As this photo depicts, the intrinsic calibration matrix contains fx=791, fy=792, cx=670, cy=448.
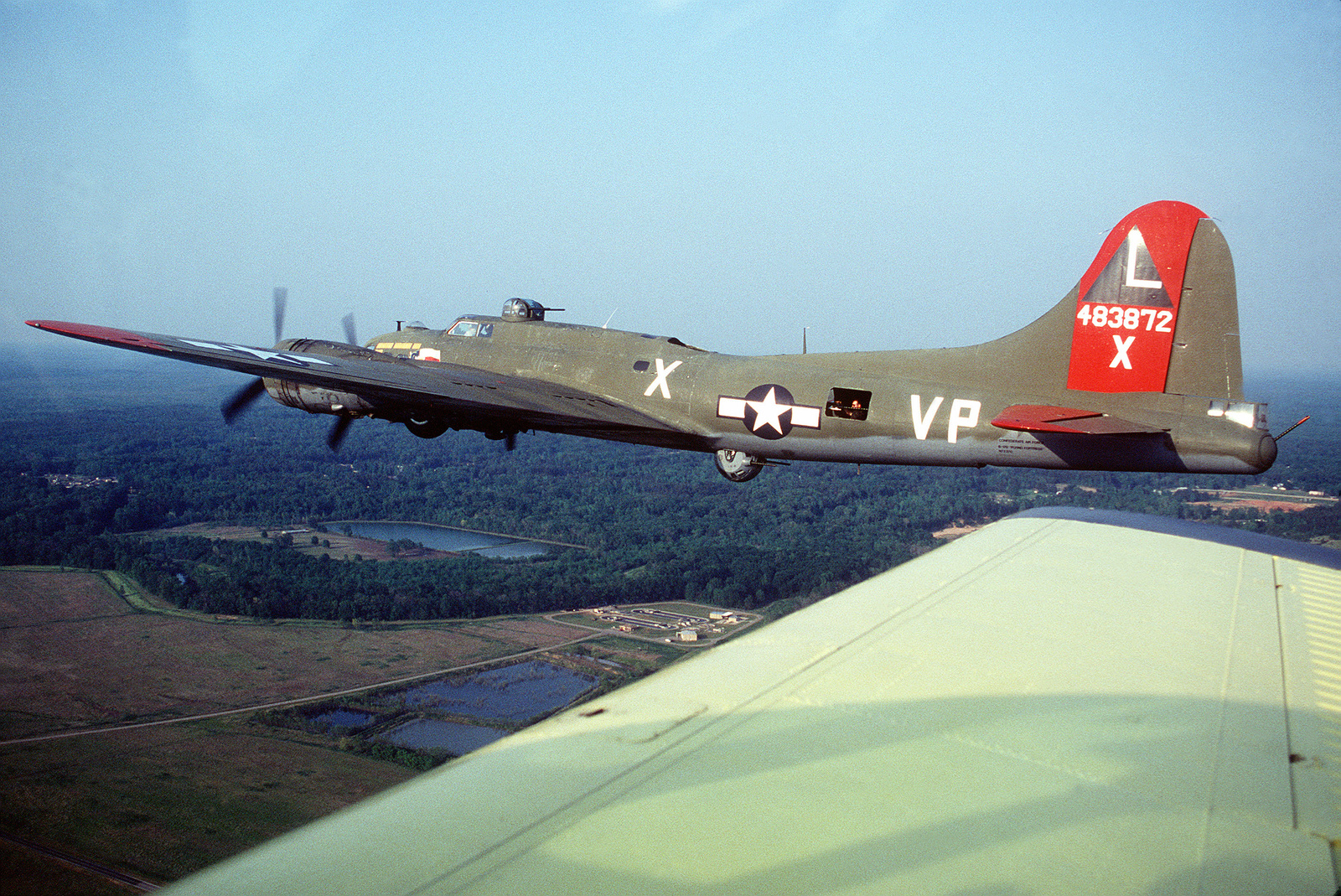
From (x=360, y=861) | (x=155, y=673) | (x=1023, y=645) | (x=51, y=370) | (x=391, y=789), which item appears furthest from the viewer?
(x=51, y=370)

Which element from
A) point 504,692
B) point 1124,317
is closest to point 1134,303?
point 1124,317

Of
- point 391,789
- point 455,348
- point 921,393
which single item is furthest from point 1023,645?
point 455,348

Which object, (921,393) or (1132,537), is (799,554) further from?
(1132,537)

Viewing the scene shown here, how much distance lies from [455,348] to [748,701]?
50.5ft

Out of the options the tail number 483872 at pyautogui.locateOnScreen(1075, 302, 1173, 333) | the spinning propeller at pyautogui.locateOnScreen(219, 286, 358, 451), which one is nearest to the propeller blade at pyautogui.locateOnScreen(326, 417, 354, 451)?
the spinning propeller at pyautogui.locateOnScreen(219, 286, 358, 451)

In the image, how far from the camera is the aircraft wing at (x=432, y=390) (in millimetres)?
14406

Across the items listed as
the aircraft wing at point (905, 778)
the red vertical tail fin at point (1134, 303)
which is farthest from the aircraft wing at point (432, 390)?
the aircraft wing at point (905, 778)

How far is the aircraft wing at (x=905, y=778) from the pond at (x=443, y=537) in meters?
35.0

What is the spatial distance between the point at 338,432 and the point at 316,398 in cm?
94

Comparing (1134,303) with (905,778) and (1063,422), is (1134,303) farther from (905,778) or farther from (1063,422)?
(905,778)

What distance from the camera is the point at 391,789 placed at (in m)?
3.46

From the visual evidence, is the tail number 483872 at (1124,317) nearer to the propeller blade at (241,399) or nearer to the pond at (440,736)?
the propeller blade at (241,399)

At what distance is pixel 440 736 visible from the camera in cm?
2180

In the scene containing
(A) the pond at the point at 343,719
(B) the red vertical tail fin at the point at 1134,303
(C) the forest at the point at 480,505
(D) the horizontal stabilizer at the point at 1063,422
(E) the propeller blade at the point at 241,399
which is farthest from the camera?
(C) the forest at the point at 480,505
